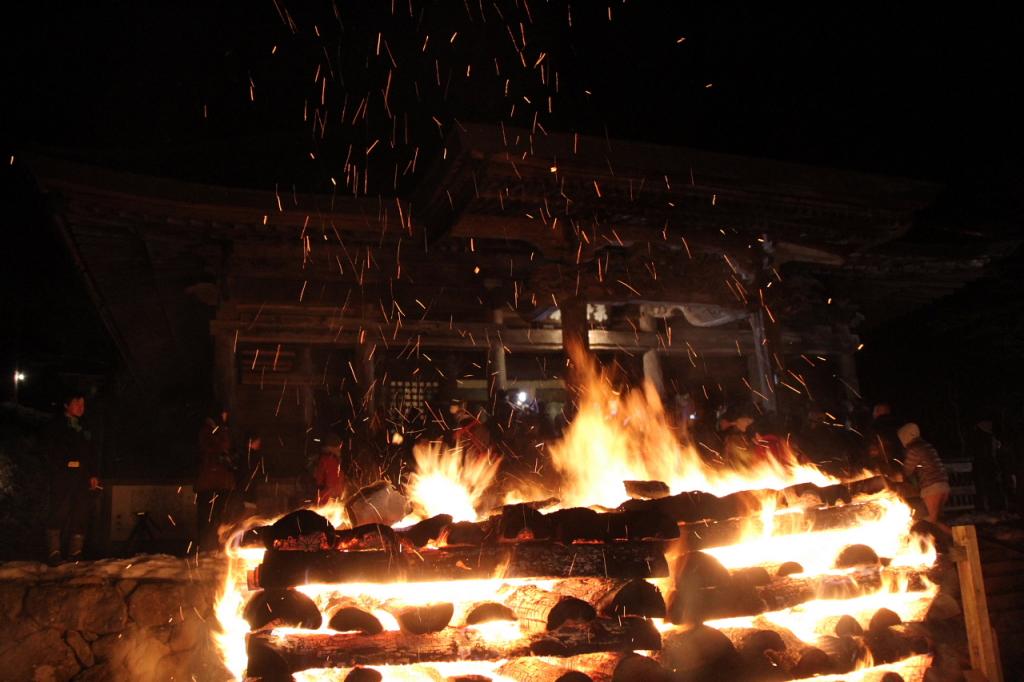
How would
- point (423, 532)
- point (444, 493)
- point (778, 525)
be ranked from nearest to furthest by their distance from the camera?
point (423, 532) → point (778, 525) → point (444, 493)

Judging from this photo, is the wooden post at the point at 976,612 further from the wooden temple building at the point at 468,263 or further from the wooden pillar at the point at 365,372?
the wooden pillar at the point at 365,372

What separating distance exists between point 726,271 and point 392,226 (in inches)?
185

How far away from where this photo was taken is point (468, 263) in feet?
36.1

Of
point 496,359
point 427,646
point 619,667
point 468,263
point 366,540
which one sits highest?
point 468,263

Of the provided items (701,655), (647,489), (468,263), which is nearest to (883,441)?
(647,489)

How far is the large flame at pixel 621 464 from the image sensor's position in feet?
17.7

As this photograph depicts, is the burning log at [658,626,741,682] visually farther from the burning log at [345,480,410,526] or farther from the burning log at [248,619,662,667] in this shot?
the burning log at [345,480,410,526]

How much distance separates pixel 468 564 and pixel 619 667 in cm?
95

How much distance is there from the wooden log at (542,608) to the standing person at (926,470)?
5429mm

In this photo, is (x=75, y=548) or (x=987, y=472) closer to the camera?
(x=75, y=548)

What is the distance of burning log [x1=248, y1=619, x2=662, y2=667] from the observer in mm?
3436

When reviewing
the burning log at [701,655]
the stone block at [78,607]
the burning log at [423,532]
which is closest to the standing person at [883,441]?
the burning log at [701,655]

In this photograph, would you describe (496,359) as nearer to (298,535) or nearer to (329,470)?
(329,470)

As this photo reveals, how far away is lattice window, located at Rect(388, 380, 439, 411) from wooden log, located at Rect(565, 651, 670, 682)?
8087mm
